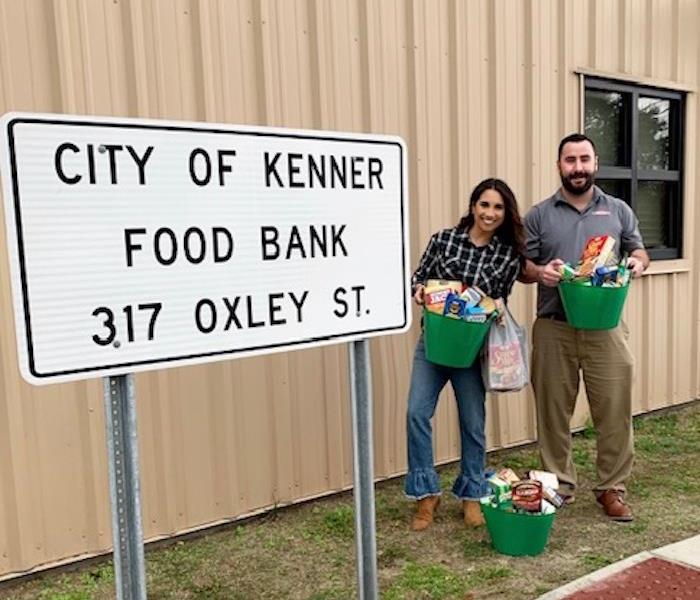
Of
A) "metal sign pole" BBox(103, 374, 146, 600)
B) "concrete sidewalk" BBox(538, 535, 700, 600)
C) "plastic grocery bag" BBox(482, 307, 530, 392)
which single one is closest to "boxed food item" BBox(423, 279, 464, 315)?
"plastic grocery bag" BBox(482, 307, 530, 392)

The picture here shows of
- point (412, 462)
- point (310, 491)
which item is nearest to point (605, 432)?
point (412, 462)

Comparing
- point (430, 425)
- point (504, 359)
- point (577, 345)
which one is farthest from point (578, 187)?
point (430, 425)

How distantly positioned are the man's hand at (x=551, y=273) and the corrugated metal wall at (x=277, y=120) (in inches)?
35.2

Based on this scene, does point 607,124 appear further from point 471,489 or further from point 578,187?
point 471,489

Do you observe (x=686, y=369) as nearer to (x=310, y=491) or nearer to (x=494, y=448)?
(x=494, y=448)

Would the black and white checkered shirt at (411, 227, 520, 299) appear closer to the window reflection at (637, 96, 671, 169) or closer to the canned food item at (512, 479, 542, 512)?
the canned food item at (512, 479, 542, 512)

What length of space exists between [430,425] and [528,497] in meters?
0.62

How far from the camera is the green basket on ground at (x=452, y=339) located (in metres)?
3.35

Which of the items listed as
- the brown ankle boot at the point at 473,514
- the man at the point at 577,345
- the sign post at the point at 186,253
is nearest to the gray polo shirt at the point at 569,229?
the man at the point at 577,345

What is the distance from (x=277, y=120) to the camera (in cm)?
A: 373

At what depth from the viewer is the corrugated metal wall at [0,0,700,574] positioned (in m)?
3.15

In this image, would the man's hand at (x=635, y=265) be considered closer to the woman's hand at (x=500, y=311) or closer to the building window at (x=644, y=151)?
the woman's hand at (x=500, y=311)

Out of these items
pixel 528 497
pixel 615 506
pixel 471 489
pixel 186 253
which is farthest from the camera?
pixel 615 506

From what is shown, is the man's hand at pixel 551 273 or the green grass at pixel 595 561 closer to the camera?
the green grass at pixel 595 561
